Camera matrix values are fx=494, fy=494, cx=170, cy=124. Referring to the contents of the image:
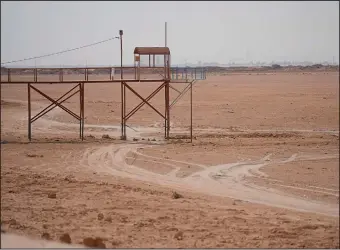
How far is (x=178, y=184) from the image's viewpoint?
1488cm

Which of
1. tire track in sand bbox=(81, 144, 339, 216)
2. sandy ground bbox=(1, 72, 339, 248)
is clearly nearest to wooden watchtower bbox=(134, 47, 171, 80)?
sandy ground bbox=(1, 72, 339, 248)

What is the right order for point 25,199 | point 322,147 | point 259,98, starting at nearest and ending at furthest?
point 25,199, point 322,147, point 259,98

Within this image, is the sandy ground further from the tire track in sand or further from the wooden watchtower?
the wooden watchtower

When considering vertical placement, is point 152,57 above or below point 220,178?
above

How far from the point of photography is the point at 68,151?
66.7ft

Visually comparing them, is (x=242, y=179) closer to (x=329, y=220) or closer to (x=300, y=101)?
(x=329, y=220)

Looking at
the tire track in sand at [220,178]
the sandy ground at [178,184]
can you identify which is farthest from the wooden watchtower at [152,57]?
the tire track in sand at [220,178]

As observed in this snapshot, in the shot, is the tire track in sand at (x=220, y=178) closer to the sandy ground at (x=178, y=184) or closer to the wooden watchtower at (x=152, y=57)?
the sandy ground at (x=178, y=184)

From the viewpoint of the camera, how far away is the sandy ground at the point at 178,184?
1055cm

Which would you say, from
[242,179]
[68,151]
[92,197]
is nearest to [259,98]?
[68,151]

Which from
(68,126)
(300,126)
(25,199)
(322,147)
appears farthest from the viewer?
(68,126)

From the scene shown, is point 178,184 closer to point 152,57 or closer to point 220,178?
point 220,178

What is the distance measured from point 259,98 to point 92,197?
30.6 m

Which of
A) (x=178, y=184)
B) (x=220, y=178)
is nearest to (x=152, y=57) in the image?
(x=220, y=178)
